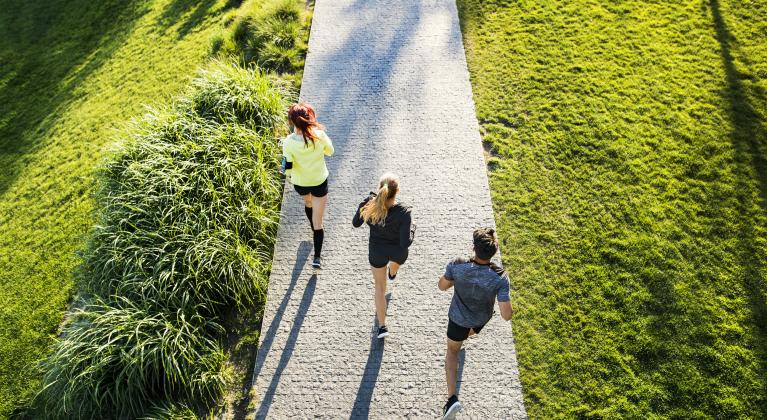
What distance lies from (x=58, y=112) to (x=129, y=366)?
23.8ft

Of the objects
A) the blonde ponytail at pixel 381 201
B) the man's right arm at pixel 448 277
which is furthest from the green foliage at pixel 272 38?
the man's right arm at pixel 448 277

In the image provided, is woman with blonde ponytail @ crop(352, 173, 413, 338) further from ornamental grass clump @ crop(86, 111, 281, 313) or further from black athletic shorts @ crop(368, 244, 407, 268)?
ornamental grass clump @ crop(86, 111, 281, 313)

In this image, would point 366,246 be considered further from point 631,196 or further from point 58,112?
point 58,112

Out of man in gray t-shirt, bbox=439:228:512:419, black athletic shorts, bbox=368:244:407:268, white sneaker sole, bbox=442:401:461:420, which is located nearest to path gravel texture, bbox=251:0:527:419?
white sneaker sole, bbox=442:401:461:420

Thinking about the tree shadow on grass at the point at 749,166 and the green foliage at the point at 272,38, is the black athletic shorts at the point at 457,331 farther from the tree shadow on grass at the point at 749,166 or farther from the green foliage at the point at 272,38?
the green foliage at the point at 272,38

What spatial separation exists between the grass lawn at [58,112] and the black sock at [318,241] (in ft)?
9.73

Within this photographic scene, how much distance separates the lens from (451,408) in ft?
13.6

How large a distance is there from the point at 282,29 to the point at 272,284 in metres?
5.17

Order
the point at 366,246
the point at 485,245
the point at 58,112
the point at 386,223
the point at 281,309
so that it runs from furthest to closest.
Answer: the point at 58,112 < the point at 366,246 < the point at 281,309 < the point at 386,223 < the point at 485,245

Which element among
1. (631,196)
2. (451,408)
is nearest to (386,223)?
(451,408)

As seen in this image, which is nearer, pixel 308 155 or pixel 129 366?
pixel 129 366

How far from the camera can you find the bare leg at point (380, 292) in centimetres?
442

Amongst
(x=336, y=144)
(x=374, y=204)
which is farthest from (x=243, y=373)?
(x=336, y=144)

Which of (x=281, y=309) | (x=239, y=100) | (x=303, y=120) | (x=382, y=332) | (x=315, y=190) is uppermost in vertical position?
(x=303, y=120)
